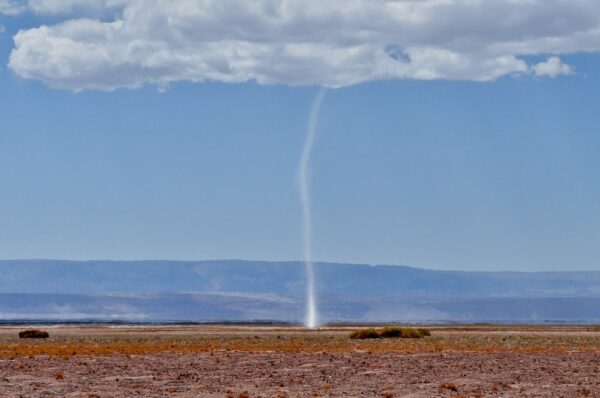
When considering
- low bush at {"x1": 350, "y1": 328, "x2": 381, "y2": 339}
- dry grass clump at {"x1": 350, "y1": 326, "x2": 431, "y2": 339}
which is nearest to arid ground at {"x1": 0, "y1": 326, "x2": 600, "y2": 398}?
low bush at {"x1": 350, "y1": 328, "x2": 381, "y2": 339}

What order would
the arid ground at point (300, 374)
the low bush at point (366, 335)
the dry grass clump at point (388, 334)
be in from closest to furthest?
the arid ground at point (300, 374)
the low bush at point (366, 335)
the dry grass clump at point (388, 334)

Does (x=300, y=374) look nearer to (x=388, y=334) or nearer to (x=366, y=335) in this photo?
(x=366, y=335)

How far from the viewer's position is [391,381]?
36.3 meters

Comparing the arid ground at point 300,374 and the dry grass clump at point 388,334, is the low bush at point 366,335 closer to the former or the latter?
the dry grass clump at point 388,334

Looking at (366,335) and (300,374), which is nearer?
(300,374)

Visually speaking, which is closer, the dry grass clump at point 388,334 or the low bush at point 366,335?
the low bush at point 366,335

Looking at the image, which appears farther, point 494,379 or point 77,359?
point 77,359

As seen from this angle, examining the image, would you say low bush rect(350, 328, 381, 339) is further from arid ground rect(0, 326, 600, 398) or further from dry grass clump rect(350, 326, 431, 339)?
arid ground rect(0, 326, 600, 398)

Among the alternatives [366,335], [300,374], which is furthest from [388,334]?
[300,374]

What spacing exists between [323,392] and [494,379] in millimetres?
6057

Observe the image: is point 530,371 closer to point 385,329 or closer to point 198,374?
point 198,374

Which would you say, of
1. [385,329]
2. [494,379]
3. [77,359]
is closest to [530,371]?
[494,379]

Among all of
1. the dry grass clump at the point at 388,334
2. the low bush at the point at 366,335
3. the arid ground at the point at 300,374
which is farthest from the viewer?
the dry grass clump at the point at 388,334

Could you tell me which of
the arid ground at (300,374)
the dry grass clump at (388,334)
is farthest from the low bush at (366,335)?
the arid ground at (300,374)
